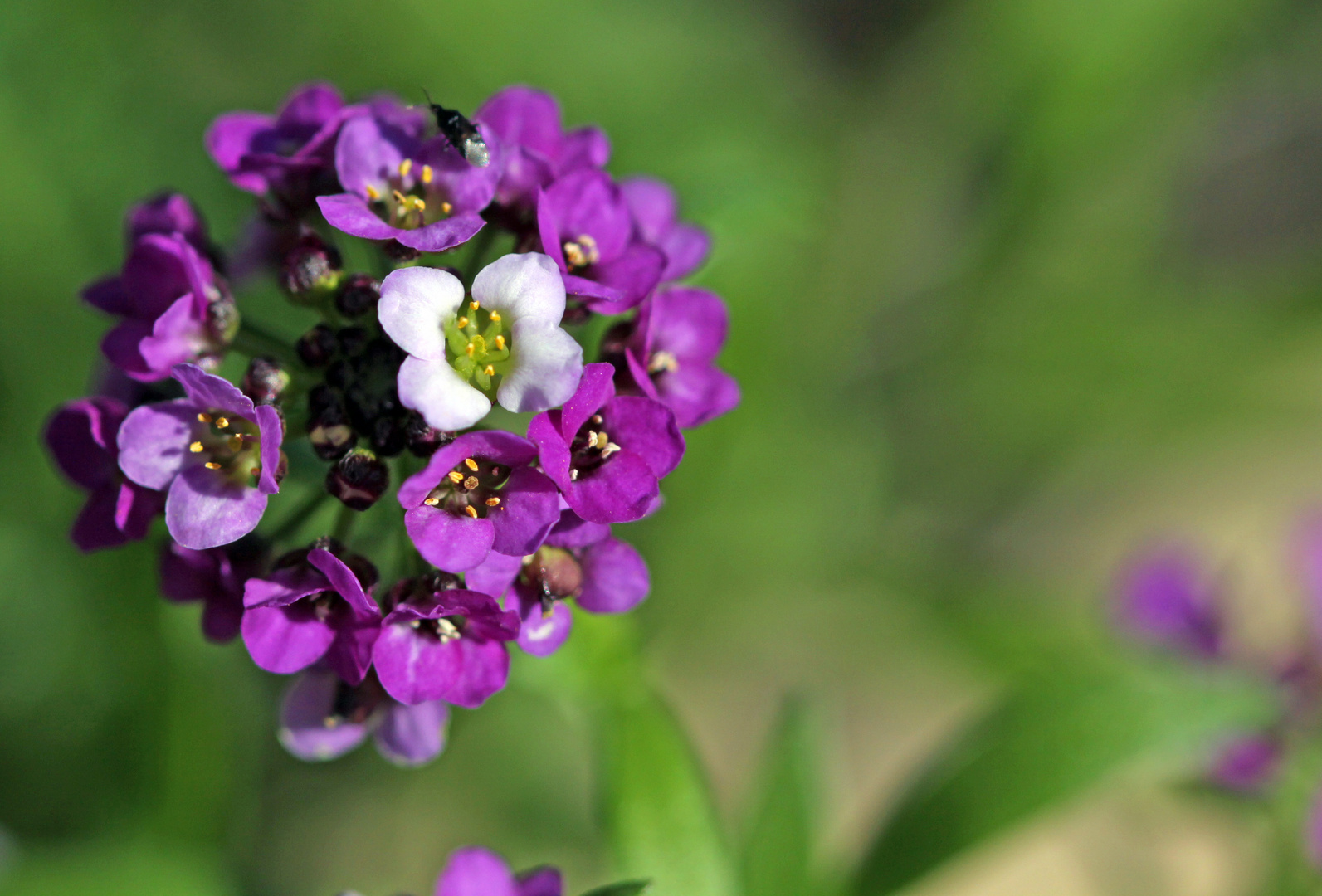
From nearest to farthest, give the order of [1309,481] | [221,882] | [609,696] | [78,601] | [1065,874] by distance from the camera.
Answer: [609,696] < [221,882] < [78,601] < [1065,874] < [1309,481]

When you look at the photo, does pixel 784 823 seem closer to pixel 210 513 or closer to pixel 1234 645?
pixel 210 513

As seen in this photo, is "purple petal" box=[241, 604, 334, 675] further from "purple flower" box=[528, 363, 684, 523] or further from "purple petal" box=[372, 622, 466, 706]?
"purple flower" box=[528, 363, 684, 523]

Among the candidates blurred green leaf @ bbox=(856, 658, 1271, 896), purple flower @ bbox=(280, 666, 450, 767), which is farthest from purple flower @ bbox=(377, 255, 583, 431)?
blurred green leaf @ bbox=(856, 658, 1271, 896)

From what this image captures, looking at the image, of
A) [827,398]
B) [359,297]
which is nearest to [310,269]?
[359,297]

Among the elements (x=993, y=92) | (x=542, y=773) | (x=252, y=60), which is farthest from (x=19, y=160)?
(x=993, y=92)

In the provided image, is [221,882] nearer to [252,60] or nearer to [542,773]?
[542,773]

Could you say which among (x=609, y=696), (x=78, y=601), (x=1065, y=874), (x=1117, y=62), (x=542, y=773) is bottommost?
(x=1065, y=874)
